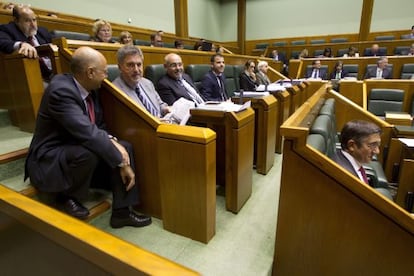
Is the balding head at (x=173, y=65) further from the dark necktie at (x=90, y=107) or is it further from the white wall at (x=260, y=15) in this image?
the white wall at (x=260, y=15)

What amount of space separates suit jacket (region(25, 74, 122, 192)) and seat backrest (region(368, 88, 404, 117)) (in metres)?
3.15

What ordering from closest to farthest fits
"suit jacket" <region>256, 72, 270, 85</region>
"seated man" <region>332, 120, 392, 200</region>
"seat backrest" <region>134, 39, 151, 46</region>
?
"seated man" <region>332, 120, 392, 200</region>, "suit jacket" <region>256, 72, 270, 85</region>, "seat backrest" <region>134, 39, 151, 46</region>

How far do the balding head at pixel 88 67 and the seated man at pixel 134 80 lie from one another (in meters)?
0.22

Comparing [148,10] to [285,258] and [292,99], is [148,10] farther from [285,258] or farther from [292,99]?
[285,258]

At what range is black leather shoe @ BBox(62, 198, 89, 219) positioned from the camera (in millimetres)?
1193

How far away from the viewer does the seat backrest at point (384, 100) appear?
2.97m

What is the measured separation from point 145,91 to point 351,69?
4.43 meters

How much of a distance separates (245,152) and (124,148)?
0.64 metres

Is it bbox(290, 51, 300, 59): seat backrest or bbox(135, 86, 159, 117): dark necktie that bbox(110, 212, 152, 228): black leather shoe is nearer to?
Result: bbox(135, 86, 159, 117): dark necktie

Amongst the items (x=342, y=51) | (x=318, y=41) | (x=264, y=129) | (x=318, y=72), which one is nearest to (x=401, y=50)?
(x=342, y=51)

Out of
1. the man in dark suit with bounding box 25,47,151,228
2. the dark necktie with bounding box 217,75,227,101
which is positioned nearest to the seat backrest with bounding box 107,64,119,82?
the man in dark suit with bounding box 25,47,151,228

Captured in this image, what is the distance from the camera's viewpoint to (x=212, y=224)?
1.19m

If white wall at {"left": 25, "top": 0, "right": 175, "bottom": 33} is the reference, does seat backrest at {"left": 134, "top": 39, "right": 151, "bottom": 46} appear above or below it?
below

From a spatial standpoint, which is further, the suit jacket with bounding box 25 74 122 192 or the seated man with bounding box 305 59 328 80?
the seated man with bounding box 305 59 328 80
